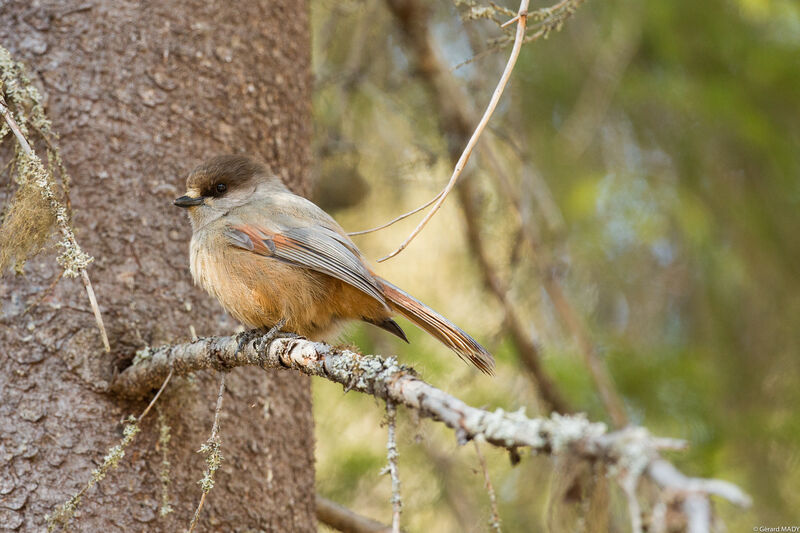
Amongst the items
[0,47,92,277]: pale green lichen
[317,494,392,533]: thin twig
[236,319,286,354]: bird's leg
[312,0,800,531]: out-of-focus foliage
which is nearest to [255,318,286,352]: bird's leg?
[236,319,286,354]: bird's leg

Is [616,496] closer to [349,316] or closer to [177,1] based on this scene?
[349,316]

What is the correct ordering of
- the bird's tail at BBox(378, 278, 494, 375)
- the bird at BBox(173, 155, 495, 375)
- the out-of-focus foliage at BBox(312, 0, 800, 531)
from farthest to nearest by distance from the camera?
the out-of-focus foliage at BBox(312, 0, 800, 531) → the bird at BBox(173, 155, 495, 375) → the bird's tail at BBox(378, 278, 494, 375)

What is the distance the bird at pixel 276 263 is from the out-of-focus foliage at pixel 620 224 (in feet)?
5.08

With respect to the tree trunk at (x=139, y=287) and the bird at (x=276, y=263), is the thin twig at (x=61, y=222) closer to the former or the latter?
the tree trunk at (x=139, y=287)

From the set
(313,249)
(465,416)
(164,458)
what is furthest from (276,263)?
(465,416)

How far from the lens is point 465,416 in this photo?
1536 millimetres

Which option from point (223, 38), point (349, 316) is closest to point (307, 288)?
point (349, 316)

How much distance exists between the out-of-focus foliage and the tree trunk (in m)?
1.59

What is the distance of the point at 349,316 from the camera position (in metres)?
3.18

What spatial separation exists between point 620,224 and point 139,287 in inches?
132

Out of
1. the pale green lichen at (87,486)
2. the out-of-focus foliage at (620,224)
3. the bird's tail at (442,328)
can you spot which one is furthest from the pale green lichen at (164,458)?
the out-of-focus foliage at (620,224)

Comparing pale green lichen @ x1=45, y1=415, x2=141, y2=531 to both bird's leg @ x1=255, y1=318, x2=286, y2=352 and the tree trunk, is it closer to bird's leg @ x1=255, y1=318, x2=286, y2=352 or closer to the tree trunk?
the tree trunk

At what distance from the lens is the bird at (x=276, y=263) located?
2949 mm

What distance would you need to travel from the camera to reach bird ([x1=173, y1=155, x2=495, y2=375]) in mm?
2949
